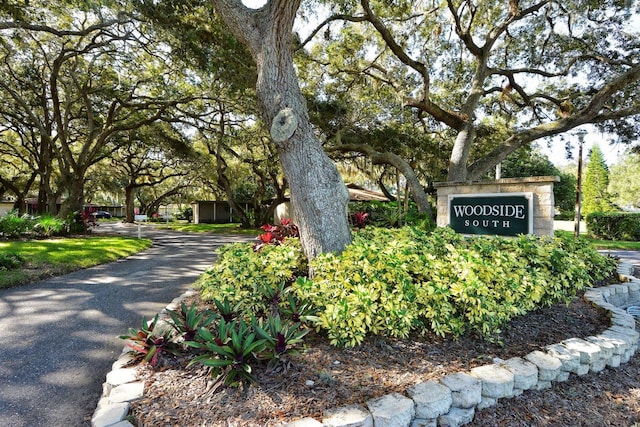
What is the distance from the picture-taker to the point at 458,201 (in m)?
5.21

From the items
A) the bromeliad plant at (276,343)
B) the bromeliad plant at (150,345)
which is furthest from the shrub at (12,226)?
the bromeliad plant at (276,343)

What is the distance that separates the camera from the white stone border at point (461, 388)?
1.72m

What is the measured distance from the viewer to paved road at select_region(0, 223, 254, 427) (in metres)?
2.07

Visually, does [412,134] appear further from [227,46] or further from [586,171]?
[586,171]

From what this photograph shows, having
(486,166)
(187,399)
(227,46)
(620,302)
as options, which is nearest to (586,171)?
(486,166)

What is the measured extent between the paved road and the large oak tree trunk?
209 centimetres

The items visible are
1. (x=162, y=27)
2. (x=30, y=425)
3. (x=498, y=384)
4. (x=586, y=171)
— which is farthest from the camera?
(x=586, y=171)

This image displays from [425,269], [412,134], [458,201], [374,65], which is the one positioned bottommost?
[425,269]

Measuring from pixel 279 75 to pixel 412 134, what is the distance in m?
9.81

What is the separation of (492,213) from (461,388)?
351cm

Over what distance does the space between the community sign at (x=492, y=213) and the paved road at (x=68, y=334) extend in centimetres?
444

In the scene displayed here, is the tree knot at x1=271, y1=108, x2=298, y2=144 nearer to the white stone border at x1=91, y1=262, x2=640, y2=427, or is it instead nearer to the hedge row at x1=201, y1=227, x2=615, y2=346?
the hedge row at x1=201, y1=227, x2=615, y2=346

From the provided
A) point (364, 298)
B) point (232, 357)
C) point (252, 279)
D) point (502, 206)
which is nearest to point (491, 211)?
point (502, 206)

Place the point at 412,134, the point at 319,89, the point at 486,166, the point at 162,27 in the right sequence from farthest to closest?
the point at 412,134 < the point at 319,89 < the point at 486,166 < the point at 162,27
